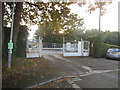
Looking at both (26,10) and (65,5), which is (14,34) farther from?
(65,5)

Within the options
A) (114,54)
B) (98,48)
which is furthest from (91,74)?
(98,48)

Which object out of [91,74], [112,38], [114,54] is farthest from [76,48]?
[112,38]

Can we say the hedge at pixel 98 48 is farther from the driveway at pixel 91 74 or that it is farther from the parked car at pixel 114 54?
the driveway at pixel 91 74

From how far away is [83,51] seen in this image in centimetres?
1469

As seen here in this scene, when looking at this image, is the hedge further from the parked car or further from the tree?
the tree

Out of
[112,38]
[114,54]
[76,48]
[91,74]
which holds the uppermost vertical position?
[112,38]

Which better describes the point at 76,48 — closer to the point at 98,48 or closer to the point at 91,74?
the point at 98,48

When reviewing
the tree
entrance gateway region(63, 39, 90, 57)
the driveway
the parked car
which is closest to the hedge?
entrance gateway region(63, 39, 90, 57)

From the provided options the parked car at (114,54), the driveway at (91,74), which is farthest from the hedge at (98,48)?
the driveway at (91,74)

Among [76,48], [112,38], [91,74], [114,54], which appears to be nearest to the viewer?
[91,74]

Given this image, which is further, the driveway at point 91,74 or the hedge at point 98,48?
the hedge at point 98,48

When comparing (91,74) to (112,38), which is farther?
Result: (112,38)

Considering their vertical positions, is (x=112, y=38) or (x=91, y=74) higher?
(x=112, y=38)

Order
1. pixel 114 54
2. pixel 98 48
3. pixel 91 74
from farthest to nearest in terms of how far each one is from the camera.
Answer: pixel 98 48 < pixel 114 54 < pixel 91 74
